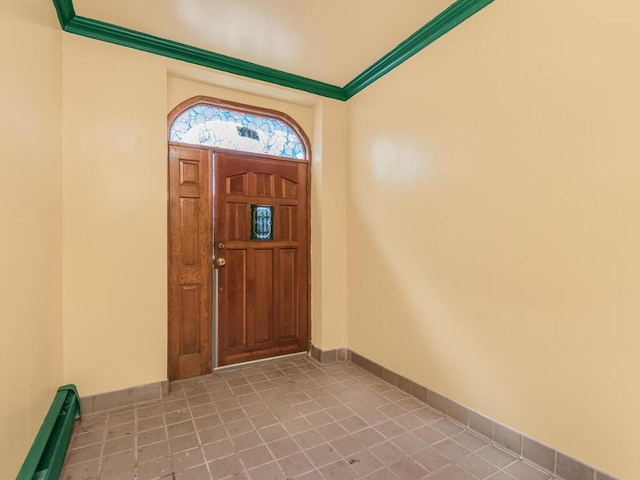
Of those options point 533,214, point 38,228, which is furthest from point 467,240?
point 38,228

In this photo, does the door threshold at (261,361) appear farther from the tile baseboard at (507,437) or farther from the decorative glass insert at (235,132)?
the decorative glass insert at (235,132)

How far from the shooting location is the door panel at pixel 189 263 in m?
2.80

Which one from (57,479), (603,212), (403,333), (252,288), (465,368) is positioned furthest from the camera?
(252,288)

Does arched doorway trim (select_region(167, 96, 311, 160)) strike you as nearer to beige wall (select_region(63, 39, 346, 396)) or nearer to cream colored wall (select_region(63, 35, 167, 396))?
beige wall (select_region(63, 39, 346, 396))

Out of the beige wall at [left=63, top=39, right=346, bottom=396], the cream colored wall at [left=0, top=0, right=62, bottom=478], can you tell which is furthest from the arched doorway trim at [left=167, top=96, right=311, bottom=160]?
the cream colored wall at [left=0, top=0, right=62, bottom=478]

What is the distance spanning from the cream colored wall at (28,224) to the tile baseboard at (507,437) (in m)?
2.39

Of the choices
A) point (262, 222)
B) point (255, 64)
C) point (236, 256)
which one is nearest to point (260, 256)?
point (236, 256)

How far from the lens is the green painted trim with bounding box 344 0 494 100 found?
2105 millimetres

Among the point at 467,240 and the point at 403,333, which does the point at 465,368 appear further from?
the point at 467,240

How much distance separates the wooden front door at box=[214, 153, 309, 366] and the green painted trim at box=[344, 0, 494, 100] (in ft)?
3.49

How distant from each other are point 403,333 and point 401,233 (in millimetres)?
840

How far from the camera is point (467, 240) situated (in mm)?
2154

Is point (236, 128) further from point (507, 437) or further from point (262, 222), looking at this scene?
point (507, 437)

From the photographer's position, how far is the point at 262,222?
3240 mm
